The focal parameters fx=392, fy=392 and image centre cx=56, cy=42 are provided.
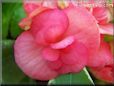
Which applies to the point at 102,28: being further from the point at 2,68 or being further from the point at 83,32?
the point at 2,68

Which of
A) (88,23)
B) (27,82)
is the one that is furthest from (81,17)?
(27,82)

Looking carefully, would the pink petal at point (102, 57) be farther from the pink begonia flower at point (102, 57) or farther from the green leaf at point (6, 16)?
the green leaf at point (6, 16)

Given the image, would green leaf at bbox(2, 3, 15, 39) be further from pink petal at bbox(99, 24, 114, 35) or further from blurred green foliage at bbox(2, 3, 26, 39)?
pink petal at bbox(99, 24, 114, 35)

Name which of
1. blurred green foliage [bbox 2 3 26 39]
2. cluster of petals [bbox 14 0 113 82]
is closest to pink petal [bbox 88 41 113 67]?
cluster of petals [bbox 14 0 113 82]

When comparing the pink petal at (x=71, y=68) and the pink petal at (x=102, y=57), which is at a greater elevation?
the pink petal at (x=102, y=57)

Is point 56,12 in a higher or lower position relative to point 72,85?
higher

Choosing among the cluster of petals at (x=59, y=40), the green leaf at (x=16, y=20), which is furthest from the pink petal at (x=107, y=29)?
the green leaf at (x=16, y=20)

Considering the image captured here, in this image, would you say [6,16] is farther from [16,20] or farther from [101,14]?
[101,14]
